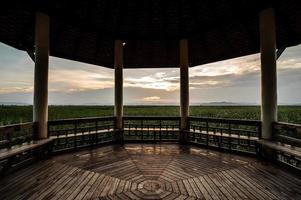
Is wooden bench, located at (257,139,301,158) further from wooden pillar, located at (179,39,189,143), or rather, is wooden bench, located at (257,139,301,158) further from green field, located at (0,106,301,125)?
green field, located at (0,106,301,125)

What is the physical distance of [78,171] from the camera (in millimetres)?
3785

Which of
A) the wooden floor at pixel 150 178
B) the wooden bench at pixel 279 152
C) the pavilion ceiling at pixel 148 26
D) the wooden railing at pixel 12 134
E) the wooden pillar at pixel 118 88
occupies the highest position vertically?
the pavilion ceiling at pixel 148 26

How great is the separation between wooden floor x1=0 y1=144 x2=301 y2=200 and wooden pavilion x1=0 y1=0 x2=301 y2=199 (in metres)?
0.02

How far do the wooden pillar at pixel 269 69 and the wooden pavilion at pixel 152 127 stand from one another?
0.08 ft

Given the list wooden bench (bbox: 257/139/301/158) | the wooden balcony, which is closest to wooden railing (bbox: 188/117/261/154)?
the wooden balcony

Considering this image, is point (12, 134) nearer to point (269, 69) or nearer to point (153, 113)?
point (269, 69)

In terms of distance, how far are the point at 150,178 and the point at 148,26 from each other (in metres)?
4.78

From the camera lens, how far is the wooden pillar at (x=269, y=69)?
→ 182 inches

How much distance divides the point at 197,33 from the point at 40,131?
582 centimetres

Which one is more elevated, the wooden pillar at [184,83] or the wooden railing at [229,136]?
the wooden pillar at [184,83]

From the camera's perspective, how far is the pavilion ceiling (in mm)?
4852

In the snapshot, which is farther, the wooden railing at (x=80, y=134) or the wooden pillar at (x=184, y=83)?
the wooden pillar at (x=184, y=83)

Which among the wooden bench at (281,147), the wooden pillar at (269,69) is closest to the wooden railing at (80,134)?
the wooden bench at (281,147)

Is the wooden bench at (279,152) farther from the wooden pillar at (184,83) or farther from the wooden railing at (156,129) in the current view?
the wooden railing at (156,129)
